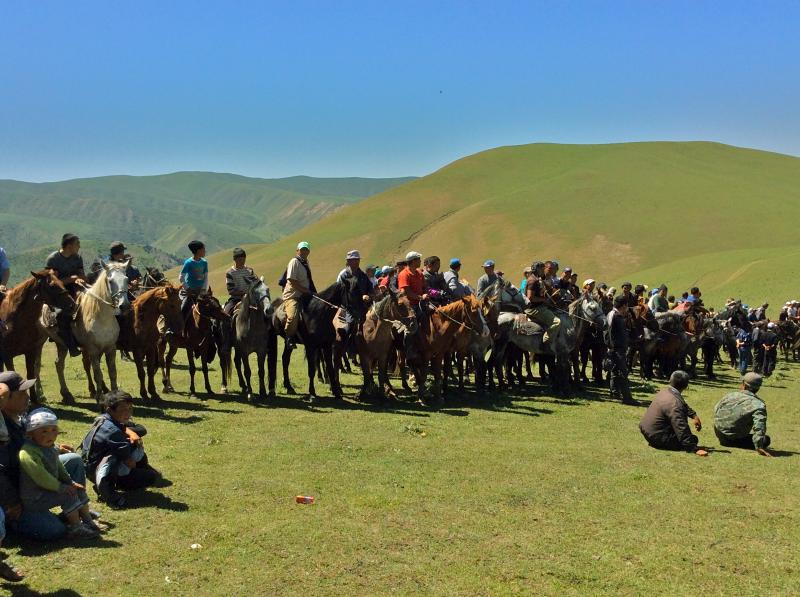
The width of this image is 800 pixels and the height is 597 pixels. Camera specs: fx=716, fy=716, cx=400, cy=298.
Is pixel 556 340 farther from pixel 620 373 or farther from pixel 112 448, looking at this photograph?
pixel 112 448

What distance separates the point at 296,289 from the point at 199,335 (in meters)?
2.42

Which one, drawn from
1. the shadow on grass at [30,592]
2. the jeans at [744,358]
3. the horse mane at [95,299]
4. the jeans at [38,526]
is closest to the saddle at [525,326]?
the horse mane at [95,299]

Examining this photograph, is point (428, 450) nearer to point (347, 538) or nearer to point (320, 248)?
point (347, 538)

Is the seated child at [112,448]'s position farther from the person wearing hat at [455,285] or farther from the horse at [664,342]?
the horse at [664,342]

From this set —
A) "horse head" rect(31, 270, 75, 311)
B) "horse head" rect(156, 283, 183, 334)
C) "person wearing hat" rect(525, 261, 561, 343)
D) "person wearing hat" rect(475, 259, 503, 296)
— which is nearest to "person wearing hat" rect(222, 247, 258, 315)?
"horse head" rect(156, 283, 183, 334)

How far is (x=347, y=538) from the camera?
7.70 m

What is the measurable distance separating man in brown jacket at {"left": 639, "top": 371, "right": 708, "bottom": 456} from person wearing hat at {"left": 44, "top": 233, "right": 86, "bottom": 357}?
1041 centimetres

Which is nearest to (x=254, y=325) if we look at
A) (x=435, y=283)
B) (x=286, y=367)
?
(x=286, y=367)

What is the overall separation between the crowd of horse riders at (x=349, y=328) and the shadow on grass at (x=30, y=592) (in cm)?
160

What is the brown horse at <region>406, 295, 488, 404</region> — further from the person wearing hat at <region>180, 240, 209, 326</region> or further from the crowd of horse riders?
the person wearing hat at <region>180, 240, 209, 326</region>

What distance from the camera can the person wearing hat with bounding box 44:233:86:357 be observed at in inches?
516

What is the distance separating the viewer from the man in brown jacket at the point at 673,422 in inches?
468

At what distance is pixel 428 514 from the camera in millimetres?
8531

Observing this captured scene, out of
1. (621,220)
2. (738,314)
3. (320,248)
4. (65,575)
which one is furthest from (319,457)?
(320,248)
